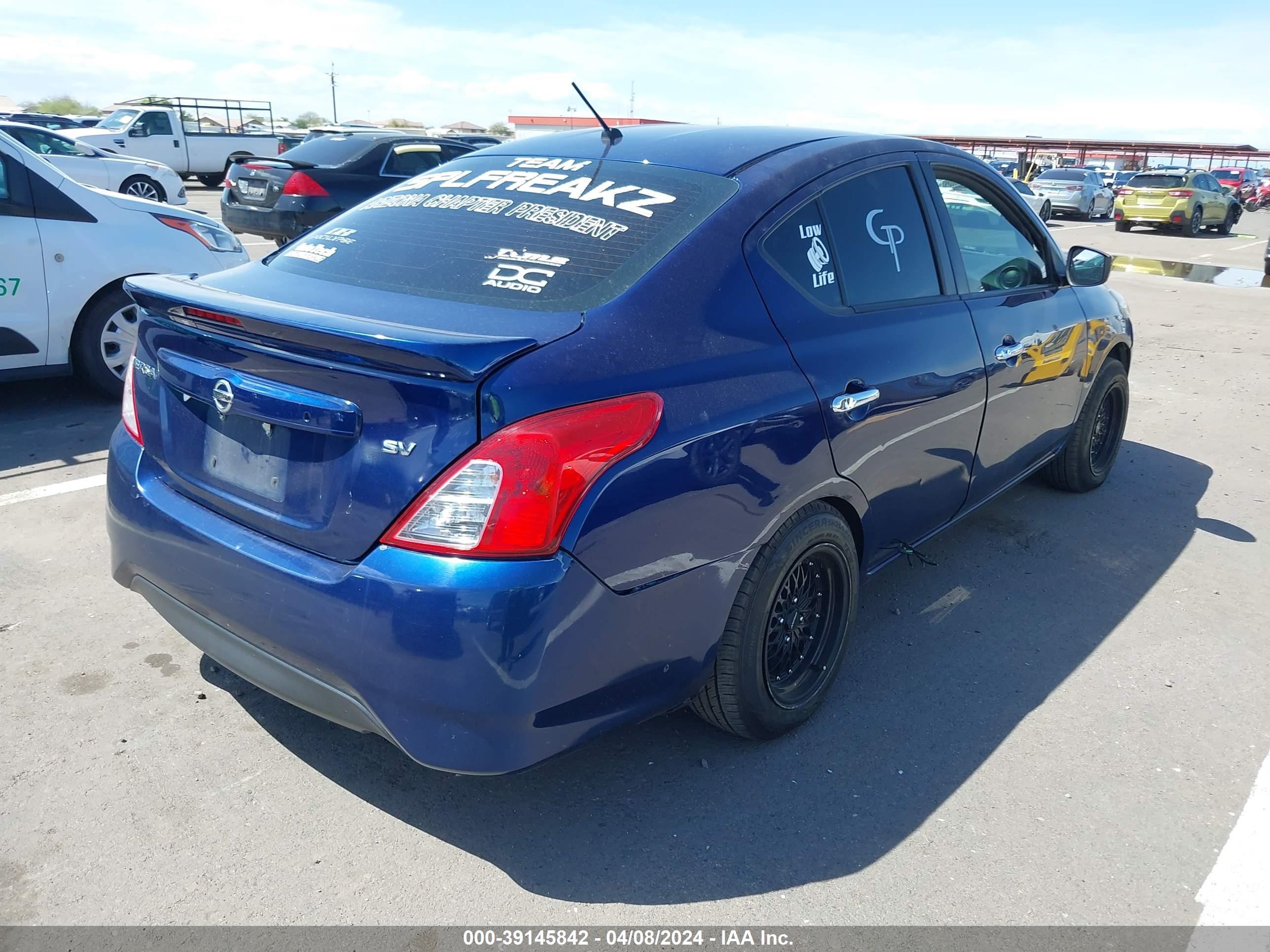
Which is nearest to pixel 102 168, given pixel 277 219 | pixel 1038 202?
pixel 277 219

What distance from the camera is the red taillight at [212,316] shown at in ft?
7.95

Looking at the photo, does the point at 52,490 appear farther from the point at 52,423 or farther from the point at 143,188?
the point at 143,188

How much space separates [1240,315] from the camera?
1221 cm

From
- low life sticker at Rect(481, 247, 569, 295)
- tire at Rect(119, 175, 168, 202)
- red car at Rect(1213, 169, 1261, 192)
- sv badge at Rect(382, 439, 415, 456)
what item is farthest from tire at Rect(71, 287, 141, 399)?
red car at Rect(1213, 169, 1261, 192)

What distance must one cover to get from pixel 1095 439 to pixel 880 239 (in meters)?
2.70

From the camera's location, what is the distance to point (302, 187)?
11031 mm

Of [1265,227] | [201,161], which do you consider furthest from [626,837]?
[1265,227]

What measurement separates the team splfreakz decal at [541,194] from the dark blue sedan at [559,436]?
2cm

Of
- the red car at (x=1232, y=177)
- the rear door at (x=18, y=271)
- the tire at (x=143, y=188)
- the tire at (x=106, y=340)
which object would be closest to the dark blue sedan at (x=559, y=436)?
the rear door at (x=18, y=271)

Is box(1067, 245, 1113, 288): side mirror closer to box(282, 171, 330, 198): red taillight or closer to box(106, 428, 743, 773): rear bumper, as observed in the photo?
box(106, 428, 743, 773): rear bumper

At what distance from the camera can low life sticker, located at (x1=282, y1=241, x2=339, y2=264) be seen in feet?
9.82

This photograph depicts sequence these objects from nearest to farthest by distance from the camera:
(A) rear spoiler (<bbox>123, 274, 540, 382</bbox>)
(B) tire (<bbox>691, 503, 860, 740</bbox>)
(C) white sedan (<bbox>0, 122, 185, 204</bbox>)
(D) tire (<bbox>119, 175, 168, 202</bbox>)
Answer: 1. (A) rear spoiler (<bbox>123, 274, 540, 382</bbox>)
2. (B) tire (<bbox>691, 503, 860, 740</bbox>)
3. (C) white sedan (<bbox>0, 122, 185, 204</bbox>)
4. (D) tire (<bbox>119, 175, 168, 202</bbox>)

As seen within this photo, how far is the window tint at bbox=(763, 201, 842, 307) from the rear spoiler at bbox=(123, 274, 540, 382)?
97 centimetres

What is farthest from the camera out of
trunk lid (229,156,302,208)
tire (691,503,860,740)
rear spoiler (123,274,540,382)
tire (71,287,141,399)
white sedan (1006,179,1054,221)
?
white sedan (1006,179,1054,221)
